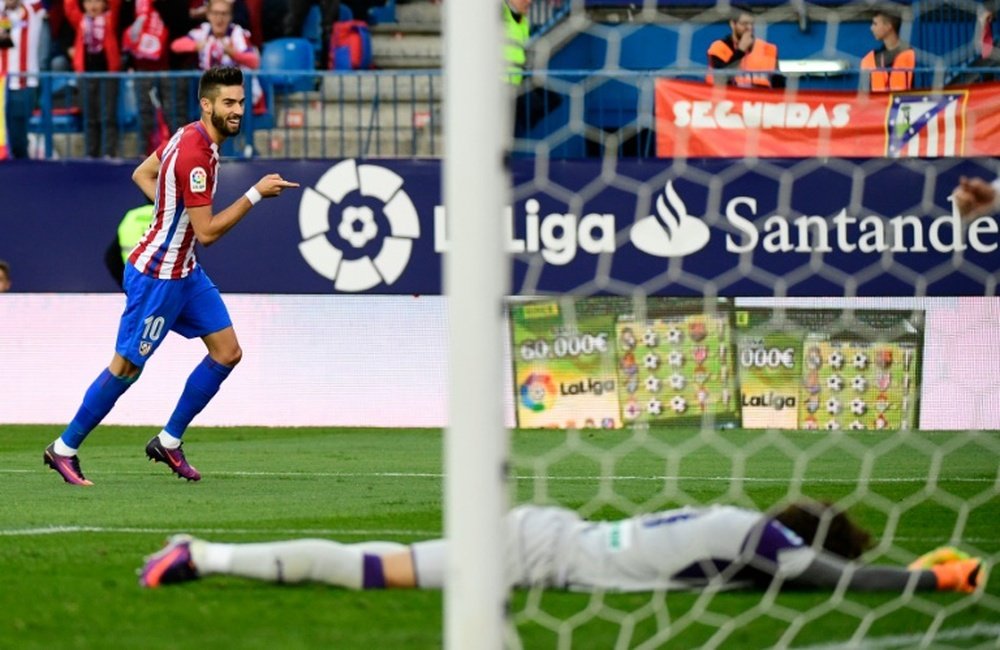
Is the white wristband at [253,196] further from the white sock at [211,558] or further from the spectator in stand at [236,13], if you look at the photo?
the spectator in stand at [236,13]

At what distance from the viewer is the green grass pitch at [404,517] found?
455 cm

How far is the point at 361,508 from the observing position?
24.6 feet

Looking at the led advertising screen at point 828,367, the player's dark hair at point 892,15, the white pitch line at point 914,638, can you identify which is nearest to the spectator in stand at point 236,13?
the led advertising screen at point 828,367

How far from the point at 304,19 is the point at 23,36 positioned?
231cm

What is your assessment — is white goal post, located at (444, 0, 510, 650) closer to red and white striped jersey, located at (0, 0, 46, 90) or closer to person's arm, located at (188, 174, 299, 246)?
person's arm, located at (188, 174, 299, 246)

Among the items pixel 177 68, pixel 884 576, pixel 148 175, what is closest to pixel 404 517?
pixel 148 175

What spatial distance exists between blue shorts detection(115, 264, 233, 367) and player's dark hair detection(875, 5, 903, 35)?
529 cm

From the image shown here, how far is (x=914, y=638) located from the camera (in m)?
4.46

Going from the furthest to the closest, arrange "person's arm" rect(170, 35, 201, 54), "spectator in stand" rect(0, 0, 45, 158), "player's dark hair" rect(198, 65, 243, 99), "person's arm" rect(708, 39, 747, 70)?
"spectator in stand" rect(0, 0, 45, 158)
"person's arm" rect(170, 35, 201, 54)
"person's arm" rect(708, 39, 747, 70)
"player's dark hair" rect(198, 65, 243, 99)

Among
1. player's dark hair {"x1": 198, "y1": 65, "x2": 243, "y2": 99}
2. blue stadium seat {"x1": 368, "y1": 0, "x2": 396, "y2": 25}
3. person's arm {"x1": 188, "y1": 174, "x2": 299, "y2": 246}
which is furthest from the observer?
blue stadium seat {"x1": 368, "y1": 0, "x2": 396, "y2": 25}

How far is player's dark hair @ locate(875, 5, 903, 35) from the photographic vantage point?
1197 cm

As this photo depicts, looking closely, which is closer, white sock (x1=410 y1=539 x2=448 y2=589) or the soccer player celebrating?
white sock (x1=410 y1=539 x2=448 y2=589)

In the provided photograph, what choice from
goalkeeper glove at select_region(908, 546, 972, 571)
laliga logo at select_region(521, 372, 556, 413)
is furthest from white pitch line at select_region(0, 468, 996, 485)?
goalkeeper glove at select_region(908, 546, 972, 571)

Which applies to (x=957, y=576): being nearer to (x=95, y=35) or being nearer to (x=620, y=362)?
(x=620, y=362)
